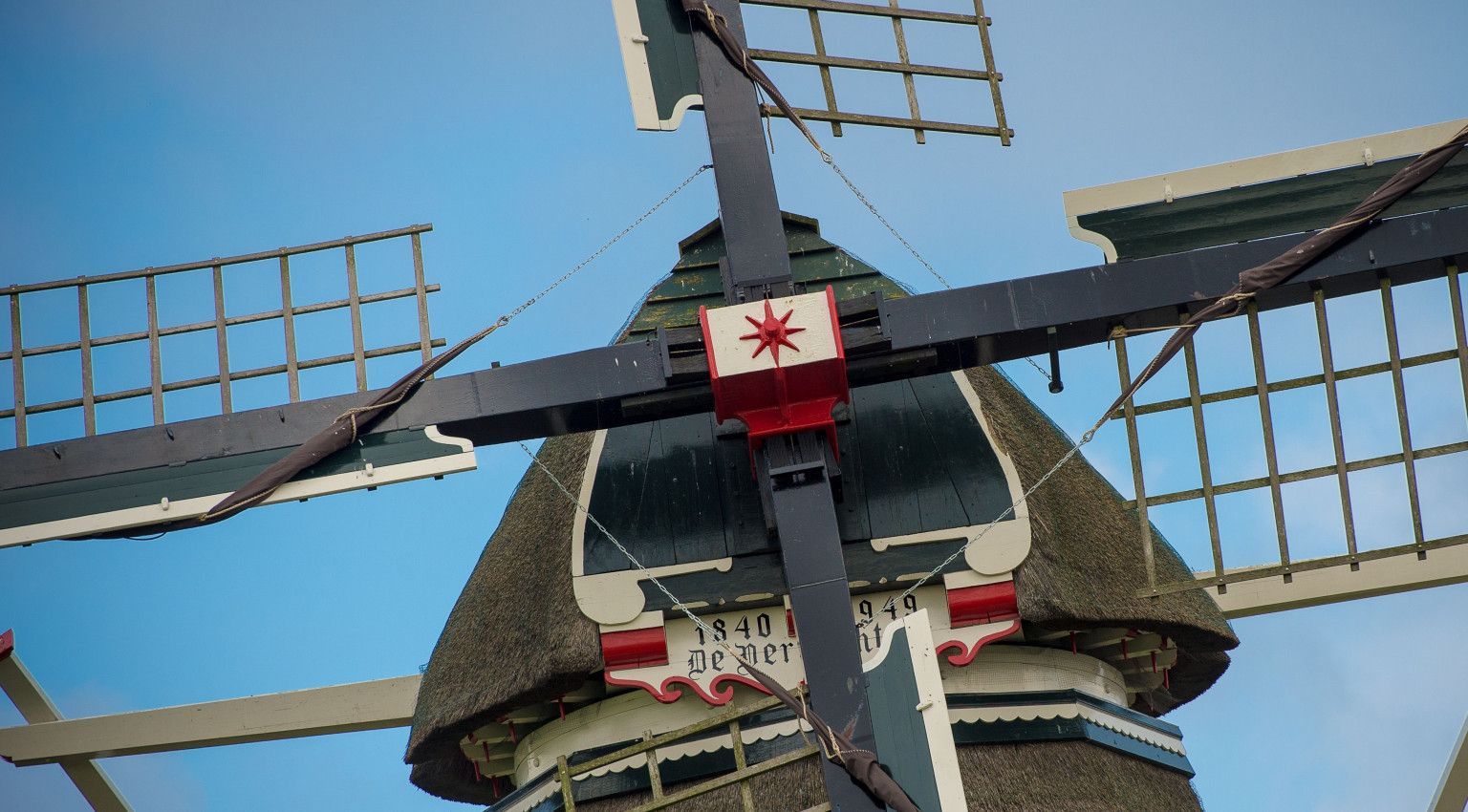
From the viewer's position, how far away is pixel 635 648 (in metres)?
Result: 8.13

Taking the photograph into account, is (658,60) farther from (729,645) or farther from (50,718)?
(50,718)

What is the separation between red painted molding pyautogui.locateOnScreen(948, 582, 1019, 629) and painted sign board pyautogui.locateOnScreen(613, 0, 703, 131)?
2323 mm

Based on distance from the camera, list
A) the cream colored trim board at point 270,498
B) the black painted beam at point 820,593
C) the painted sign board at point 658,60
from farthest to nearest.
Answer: the painted sign board at point 658,60
the cream colored trim board at point 270,498
the black painted beam at point 820,593

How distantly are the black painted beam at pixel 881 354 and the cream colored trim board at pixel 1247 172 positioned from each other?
58cm

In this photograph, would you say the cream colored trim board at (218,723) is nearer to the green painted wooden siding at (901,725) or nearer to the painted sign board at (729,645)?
the painted sign board at (729,645)

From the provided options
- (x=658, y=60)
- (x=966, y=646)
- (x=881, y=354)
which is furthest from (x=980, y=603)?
(x=658, y=60)

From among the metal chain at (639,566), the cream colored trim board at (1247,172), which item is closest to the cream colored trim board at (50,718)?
the metal chain at (639,566)

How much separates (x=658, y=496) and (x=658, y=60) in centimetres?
187

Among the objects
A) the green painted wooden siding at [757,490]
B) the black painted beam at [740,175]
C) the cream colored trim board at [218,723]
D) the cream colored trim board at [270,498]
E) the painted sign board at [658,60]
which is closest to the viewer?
the cream colored trim board at [270,498]

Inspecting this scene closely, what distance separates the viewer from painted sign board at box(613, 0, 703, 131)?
8.32 metres

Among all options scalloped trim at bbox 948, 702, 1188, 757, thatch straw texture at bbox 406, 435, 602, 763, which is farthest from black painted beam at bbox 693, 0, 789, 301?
scalloped trim at bbox 948, 702, 1188, 757

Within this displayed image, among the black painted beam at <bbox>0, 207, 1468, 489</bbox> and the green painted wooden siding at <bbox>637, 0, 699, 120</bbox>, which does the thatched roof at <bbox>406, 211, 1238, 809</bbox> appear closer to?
the black painted beam at <bbox>0, 207, 1468, 489</bbox>

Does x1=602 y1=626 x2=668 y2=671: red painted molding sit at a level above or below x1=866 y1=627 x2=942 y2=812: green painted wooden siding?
above

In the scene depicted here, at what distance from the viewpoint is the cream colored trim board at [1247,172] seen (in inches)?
334
